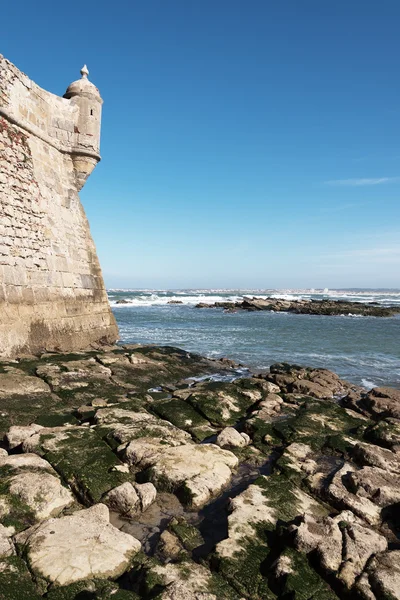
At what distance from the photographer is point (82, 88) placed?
13859 mm

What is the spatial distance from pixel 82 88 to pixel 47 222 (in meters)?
5.40

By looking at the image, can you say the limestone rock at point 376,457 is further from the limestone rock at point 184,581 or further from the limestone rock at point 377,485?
the limestone rock at point 184,581

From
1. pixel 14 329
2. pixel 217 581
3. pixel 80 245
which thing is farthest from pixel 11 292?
pixel 217 581

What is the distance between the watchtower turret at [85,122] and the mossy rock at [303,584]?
559 inches

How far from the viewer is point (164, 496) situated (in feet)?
15.6

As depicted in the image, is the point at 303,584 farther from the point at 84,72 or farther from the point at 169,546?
the point at 84,72

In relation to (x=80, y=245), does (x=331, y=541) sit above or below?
below

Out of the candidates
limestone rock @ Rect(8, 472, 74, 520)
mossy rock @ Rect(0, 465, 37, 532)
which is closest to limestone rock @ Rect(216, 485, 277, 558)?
limestone rock @ Rect(8, 472, 74, 520)

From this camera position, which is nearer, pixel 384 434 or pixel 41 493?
pixel 41 493

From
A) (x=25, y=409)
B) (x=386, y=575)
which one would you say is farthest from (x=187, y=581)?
(x=25, y=409)

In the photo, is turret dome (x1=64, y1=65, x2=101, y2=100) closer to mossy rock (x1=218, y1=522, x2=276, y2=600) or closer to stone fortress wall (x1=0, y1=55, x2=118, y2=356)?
stone fortress wall (x1=0, y1=55, x2=118, y2=356)

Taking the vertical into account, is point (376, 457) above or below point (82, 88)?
below

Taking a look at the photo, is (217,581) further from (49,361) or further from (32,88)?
(32,88)

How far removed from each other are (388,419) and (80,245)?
37.9 ft
